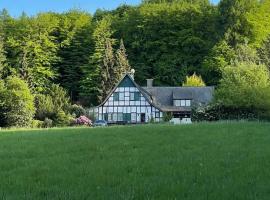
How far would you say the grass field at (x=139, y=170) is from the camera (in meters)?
8.09

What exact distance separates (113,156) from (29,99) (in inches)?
1896

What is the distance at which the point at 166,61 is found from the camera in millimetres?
88000

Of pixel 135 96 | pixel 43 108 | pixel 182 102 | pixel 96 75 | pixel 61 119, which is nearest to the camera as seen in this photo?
pixel 61 119

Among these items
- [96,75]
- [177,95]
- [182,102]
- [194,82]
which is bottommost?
[182,102]

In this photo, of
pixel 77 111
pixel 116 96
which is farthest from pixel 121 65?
pixel 77 111

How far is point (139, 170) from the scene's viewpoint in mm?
10602

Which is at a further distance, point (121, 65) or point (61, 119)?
point (121, 65)

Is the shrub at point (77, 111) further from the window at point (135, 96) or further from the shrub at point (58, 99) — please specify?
the window at point (135, 96)

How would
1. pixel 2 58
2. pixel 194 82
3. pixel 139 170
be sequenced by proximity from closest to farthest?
pixel 139 170 < pixel 194 82 < pixel 2 58

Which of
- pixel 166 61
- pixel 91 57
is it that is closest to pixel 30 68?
pixel 91 57

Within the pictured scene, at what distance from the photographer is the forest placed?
8106cm

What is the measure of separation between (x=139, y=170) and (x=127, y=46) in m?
82.7

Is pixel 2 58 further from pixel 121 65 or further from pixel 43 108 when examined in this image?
pixel 121 65

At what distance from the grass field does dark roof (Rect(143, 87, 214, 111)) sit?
181 ft
